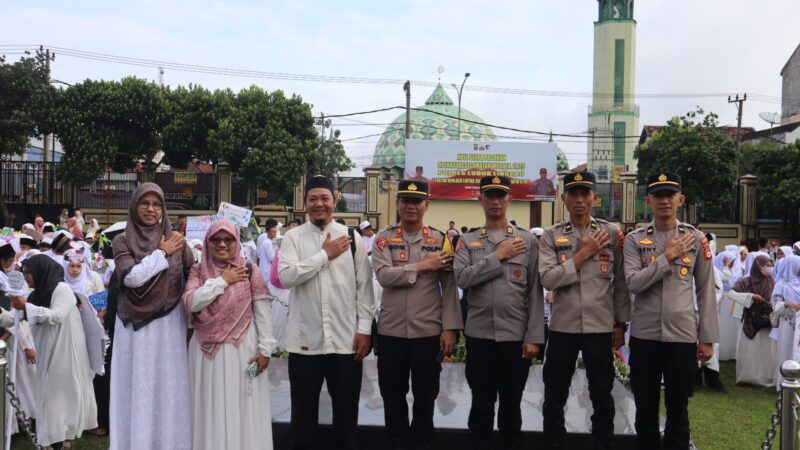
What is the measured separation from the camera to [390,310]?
4.36 metres

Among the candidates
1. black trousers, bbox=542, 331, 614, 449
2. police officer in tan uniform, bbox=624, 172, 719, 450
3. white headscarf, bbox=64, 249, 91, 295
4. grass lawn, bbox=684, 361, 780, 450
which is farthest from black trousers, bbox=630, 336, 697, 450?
white headscarf, bbox=64, 249, 91, 295

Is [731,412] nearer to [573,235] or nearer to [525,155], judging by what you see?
[573,235]

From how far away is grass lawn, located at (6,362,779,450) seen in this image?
217 inches

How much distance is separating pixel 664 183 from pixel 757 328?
434 centimetres

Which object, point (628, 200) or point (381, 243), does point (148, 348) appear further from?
point (628, 200)

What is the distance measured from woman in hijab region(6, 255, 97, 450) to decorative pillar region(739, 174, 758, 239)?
78.4ft

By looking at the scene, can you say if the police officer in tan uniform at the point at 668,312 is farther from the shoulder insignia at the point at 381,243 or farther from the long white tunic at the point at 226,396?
the long white tunic at the point at 226,396

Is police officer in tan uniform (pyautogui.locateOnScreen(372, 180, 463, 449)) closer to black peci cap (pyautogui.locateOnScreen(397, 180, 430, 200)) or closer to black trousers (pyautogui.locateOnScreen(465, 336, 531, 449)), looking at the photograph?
black peci cap (pyautogui.locateOnScreen(397, 180, 430, 200))

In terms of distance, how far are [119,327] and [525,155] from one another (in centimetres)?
A: 2192

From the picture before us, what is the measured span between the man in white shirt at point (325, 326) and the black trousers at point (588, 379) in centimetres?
121

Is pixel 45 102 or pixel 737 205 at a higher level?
pixel 45 102

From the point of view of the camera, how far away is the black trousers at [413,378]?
170 inches

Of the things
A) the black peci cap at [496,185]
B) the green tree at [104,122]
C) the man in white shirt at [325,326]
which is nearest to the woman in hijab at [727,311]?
the black peci cap at [496,185]

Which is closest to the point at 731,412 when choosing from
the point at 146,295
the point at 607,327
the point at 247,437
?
the point at 607,327
